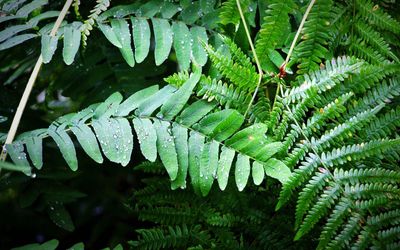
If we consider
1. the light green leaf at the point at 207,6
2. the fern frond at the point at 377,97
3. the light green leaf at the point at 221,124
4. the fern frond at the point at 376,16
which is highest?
the fern frond at the point at 376,16

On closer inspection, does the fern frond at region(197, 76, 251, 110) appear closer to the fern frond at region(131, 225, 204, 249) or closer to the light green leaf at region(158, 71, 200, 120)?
the light green leaf at region(158, 71, 200, 120)

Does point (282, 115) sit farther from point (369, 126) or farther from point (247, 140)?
point (369, 126)

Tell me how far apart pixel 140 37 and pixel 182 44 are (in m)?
0.17

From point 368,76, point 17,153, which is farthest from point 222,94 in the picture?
point 17,153

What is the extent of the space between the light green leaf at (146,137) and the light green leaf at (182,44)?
29 cm

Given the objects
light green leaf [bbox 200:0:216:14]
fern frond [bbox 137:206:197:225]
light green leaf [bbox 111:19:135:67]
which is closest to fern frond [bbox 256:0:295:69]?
light green leaf [bbox 200:0:216:14]

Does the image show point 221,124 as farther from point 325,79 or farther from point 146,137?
point 325,79

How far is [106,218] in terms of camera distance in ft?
9.04

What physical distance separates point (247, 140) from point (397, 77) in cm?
59

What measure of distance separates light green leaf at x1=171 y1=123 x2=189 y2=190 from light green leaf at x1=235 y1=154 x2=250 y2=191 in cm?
17

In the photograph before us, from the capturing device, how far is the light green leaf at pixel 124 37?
5.06 feet

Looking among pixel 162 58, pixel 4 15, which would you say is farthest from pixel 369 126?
pixel 4 15

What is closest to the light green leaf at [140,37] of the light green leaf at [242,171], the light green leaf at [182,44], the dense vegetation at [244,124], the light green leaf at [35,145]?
the dense vegetation at [244,124]

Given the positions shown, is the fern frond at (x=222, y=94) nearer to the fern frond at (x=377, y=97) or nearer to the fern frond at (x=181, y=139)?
the fern frond at (x=181, y=139)
